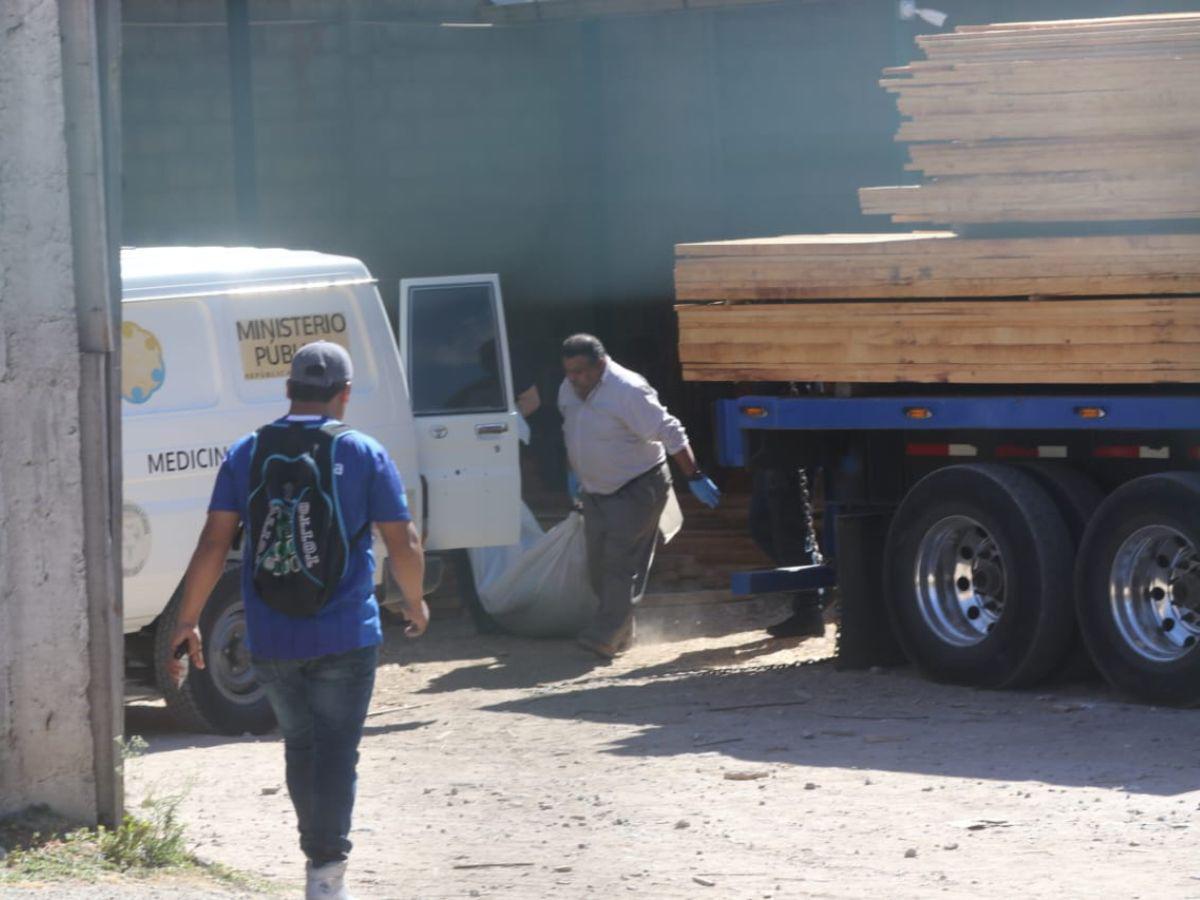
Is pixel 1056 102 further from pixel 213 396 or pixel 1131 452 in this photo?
pixel 213 396

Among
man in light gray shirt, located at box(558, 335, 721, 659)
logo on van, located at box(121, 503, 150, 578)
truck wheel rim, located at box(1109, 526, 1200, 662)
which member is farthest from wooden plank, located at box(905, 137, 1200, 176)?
logo on van, located at box(121, 503, 150, 578)

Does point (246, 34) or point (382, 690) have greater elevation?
point (246, 34)

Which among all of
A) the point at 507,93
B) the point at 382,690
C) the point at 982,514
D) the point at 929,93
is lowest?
the point at 382,690

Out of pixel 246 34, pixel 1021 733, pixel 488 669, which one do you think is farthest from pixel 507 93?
pixel 1021 733

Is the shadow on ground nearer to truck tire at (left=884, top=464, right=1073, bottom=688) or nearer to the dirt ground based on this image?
the dirt ground

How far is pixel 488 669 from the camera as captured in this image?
12117 mm

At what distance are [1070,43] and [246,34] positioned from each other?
816cm

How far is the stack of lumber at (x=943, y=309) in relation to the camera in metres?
9.58

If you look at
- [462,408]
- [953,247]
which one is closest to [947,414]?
[953,247]

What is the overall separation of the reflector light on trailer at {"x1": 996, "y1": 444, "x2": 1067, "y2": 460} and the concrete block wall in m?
5.20

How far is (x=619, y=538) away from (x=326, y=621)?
19.9ft

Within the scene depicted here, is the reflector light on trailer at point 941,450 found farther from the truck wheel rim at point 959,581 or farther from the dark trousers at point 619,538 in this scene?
the dark trousers at point 619,538

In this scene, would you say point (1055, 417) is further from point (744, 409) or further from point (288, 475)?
point (288, 475)

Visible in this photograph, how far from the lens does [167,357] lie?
980 centimetres
